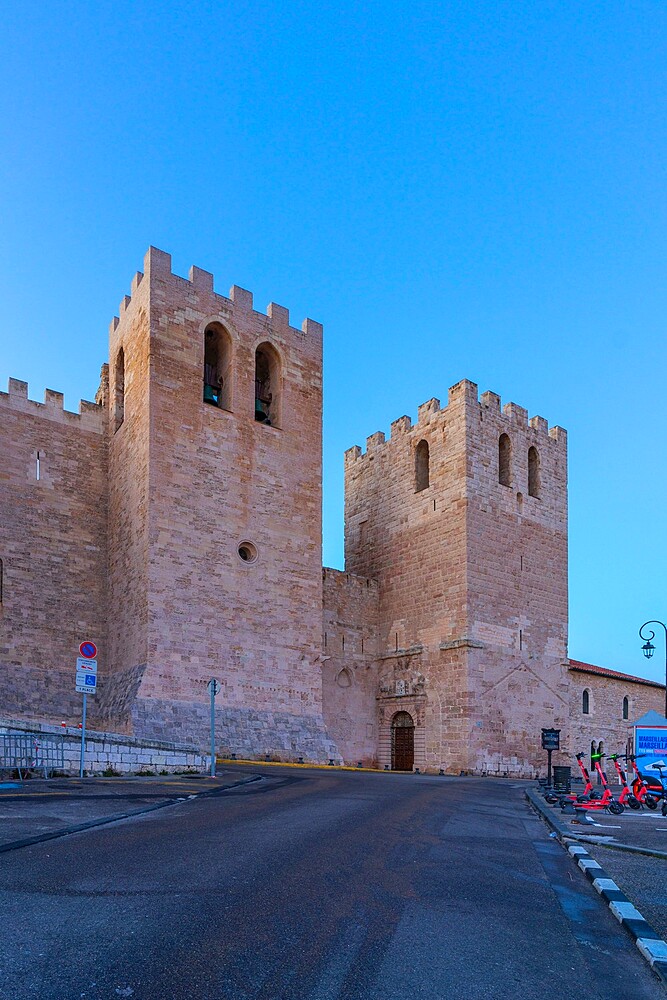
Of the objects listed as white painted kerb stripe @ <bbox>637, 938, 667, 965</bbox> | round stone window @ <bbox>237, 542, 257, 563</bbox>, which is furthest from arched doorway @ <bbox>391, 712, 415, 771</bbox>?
white painted kerb stripe @ <bbox>637, 938, 667, 965</bbox>

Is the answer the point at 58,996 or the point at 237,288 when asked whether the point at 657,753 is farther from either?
the point at 237,288

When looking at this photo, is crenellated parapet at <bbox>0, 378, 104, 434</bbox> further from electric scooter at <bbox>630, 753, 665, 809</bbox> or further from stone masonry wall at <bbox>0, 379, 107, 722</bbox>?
electric scooter at <bbox>630, 753, 665, 809</bbox>

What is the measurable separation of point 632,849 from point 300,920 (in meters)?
5.04

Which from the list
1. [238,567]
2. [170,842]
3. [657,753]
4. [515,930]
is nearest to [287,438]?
[238,567]

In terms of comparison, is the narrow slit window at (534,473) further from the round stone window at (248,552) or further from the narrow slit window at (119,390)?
the narrow slit window at (119,390)

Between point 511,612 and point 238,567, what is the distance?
367 inches

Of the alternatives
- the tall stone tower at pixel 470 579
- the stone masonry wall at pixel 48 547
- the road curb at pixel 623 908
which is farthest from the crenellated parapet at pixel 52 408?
the road curb at pixel 623 908

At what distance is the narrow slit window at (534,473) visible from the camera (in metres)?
31.1

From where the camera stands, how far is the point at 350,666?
29.7m

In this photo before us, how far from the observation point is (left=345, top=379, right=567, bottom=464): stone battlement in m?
28.8

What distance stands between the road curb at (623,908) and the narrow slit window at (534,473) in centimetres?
2253

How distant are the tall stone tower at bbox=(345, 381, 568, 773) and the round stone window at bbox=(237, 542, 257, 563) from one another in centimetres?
639

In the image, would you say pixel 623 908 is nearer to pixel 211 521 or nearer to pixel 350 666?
pixel 211 521

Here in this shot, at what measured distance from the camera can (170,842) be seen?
7.43 metres
